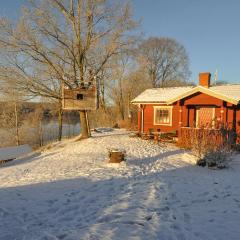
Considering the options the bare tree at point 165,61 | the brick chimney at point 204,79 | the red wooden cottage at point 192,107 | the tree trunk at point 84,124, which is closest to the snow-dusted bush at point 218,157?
the red wooden cottage at point 192,107

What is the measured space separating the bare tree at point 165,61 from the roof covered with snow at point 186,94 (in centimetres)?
2784

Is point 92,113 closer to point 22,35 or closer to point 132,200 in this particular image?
point 22,35

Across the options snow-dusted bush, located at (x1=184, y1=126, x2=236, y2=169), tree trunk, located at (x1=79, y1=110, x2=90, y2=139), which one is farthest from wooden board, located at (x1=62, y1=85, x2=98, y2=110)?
snow-dusted bush, located at (x1=184, y1=126, x2=236, y2=169)

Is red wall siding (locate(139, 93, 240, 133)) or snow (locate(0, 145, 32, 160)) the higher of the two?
red wall siding (locate(139, 93, 240, 133))

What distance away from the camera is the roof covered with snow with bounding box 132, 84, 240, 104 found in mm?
15703

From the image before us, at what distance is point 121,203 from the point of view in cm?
643

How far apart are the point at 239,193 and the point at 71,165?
6.39 m

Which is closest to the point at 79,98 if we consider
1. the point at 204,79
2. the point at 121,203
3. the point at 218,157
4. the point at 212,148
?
the point at 204,79

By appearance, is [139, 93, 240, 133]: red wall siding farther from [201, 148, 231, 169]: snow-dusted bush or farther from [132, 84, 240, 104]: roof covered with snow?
[201, 148, 231, 169]: snow-dusted bush

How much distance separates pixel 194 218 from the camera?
553 cm

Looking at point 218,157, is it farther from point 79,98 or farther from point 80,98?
point 79,98

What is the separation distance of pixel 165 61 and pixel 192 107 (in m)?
34.7

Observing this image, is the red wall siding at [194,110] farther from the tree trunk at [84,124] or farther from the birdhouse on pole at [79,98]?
the tree trunk at [84,124]

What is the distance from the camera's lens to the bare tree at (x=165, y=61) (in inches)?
1994
